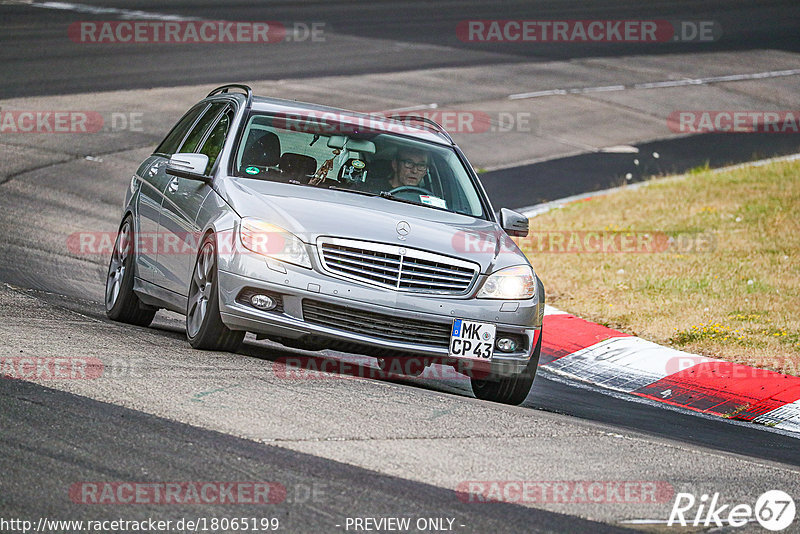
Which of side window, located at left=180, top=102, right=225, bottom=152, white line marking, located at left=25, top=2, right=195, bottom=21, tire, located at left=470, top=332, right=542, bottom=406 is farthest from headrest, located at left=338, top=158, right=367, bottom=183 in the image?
white line marking, located at left=25, top=2, right=195, bottom=21

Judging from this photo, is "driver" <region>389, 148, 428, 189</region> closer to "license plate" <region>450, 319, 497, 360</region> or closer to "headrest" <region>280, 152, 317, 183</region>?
"headrest" <region>280, 152, 317, 183</region>

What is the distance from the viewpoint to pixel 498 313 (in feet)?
26.1

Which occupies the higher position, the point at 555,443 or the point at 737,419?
the point at 555,443

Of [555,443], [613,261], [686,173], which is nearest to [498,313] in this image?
[555,443]

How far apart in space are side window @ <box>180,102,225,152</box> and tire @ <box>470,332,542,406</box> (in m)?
2.85

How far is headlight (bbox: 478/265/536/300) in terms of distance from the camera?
314 inches

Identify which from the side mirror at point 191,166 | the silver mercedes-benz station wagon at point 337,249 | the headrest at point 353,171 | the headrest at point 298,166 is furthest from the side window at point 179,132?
the headrest at point 353,171

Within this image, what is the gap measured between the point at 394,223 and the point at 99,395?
2.29m

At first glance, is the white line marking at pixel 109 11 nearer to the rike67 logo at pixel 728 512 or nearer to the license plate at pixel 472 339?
the license plate at pixel 472 339

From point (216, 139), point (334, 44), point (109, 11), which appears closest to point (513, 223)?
point (216, 139)

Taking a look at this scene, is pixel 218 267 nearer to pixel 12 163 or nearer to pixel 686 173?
pixel 12 163

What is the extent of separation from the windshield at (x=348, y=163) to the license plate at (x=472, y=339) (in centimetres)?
123

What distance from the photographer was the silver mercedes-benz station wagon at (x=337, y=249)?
7.68m

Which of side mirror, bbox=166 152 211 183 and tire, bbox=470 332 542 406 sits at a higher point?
side mirror, bbox=166 152 211 183
